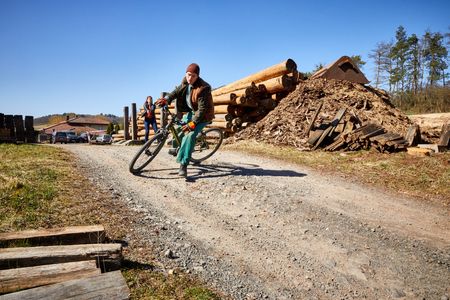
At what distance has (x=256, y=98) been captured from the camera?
14320 mm

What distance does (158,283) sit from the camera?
9.03ft

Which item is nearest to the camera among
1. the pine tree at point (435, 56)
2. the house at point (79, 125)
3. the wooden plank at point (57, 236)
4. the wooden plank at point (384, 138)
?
the wooden plank at point (57, 236)

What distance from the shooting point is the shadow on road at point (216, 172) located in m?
6.64

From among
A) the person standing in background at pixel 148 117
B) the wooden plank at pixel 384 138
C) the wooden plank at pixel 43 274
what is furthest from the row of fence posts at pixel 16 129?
the wooden plank at pixel 384 138

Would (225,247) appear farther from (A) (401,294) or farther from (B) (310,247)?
(A) (401,294)

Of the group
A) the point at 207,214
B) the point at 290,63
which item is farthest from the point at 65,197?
the point at 290,63

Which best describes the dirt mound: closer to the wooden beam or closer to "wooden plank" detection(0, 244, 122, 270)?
the wooden beam

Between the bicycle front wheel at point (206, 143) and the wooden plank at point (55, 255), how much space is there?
485 cm

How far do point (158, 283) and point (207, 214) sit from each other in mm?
1922

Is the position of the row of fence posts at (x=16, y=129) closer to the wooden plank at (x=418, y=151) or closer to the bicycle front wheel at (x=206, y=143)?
the bicycle front wheel at (x=206, y=143)

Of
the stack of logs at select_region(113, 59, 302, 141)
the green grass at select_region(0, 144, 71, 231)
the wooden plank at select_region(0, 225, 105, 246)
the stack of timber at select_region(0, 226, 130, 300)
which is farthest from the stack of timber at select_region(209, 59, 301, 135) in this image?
the stack of timber at select_region(0, 226, 130, 300)

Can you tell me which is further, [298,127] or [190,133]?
[298,127]

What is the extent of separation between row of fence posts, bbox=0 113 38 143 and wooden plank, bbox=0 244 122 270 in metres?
14.8

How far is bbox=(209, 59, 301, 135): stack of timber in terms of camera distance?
13.8 m
